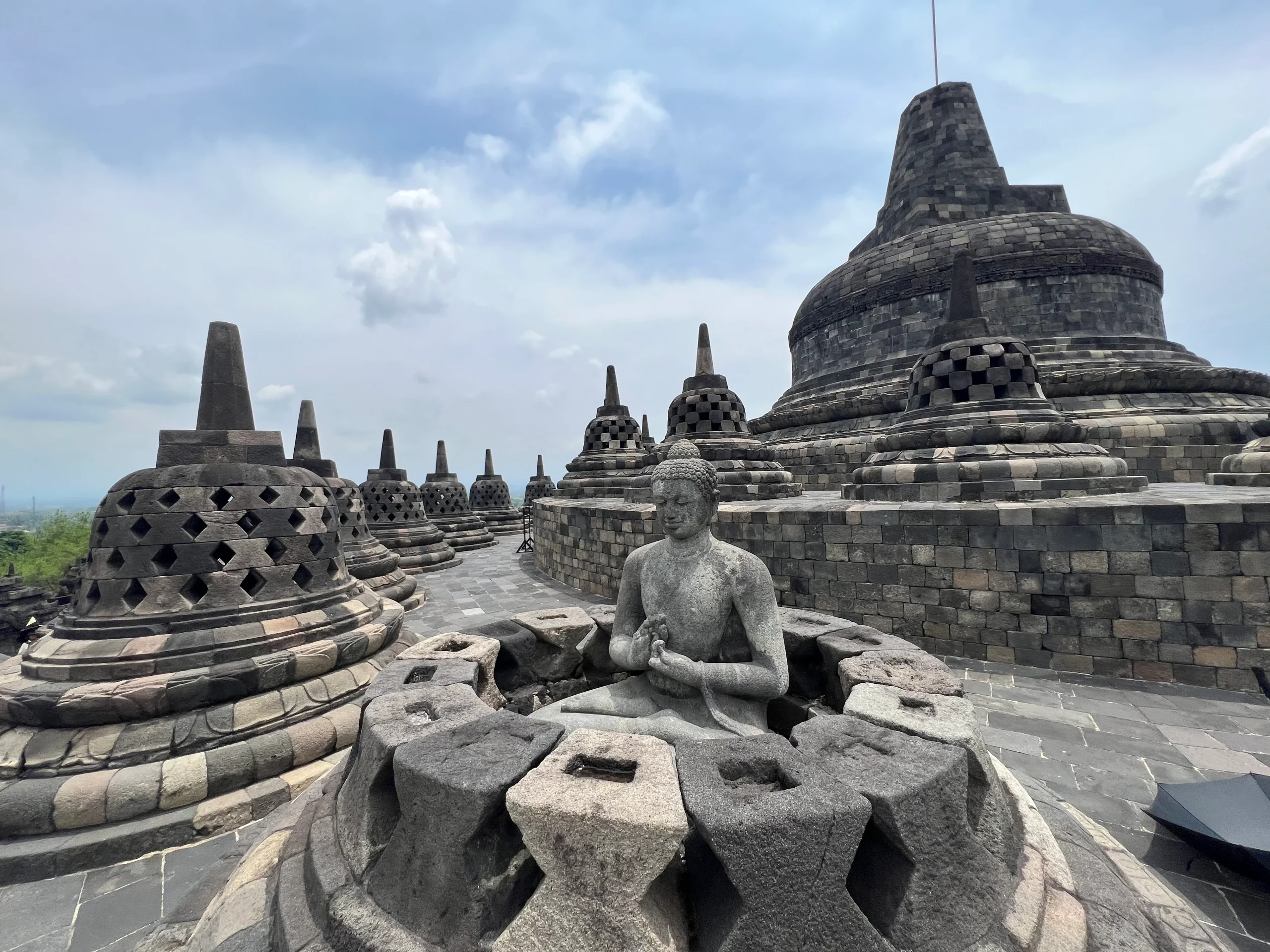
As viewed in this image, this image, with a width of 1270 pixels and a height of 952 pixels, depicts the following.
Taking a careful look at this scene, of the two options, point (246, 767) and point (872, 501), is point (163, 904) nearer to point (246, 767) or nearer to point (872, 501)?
point (246, 767)

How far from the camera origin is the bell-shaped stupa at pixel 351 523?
9.41 meters

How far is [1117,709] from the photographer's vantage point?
489 cm

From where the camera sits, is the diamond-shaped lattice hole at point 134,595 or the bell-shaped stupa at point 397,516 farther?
the bell-shaped stupa at point 397,516

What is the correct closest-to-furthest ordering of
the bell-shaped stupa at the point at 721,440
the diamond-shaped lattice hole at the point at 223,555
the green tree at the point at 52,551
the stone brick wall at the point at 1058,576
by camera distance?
the diamond-shaped lattice hole at the point at 223,555 < the stone brick wall at the point at 1058,576 < the bell-shaped stupa at the point at 721,440 < the green tree at the point at 52,551

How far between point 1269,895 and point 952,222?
1903 cm

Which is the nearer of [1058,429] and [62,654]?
[62,654]

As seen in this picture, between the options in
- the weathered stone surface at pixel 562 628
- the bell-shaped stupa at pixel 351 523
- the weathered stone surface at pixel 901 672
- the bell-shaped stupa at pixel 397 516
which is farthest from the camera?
the bell-shaped stupa at pixel 397 516

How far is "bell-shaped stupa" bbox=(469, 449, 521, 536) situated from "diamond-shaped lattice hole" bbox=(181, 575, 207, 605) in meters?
20.3

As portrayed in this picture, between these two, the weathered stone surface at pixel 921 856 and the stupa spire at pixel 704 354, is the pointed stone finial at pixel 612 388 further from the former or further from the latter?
the weathered stone surface at pixel 921 856

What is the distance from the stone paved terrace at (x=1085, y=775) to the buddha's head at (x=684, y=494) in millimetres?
2905

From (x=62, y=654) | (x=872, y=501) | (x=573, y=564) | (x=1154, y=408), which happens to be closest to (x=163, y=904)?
(x=62, y=654)

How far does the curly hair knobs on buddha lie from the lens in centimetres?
257

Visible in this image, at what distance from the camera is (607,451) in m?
17.0

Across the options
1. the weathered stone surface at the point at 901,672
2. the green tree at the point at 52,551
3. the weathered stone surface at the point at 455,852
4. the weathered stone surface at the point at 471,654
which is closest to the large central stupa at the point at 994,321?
the weathered stone surface at the point at 901,672
